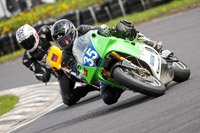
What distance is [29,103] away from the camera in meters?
10.7

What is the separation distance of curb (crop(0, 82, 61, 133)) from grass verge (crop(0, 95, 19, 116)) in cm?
13

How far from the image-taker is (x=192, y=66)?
900 cm

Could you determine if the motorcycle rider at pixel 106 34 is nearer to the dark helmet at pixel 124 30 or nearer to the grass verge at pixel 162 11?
the dark helmet at pixel 124 30

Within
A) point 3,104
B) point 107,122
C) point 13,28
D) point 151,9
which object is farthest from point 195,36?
point 13,28

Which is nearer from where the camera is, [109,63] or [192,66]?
[109,63]

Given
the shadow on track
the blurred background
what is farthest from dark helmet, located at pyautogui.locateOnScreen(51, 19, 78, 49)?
the blurred background

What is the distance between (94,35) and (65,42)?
0.59 meters

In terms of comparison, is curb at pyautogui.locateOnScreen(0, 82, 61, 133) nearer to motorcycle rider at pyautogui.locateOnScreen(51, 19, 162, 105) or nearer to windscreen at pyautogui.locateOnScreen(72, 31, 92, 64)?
motorcycle rider at pyautogui.locateOnScreen(51, 19, 162, 105)

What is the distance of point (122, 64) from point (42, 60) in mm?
4078

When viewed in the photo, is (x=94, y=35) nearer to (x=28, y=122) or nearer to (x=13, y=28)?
(x=28, y=122)

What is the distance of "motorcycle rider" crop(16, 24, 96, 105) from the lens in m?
9.69

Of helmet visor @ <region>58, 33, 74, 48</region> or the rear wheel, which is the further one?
the rear wheel

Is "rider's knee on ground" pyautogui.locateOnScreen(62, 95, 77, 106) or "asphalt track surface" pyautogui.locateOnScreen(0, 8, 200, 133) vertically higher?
"asphalt track surface" pyautogui.locateOnScreen(0, 8, 200, 133)

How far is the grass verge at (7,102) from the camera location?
10.7m
